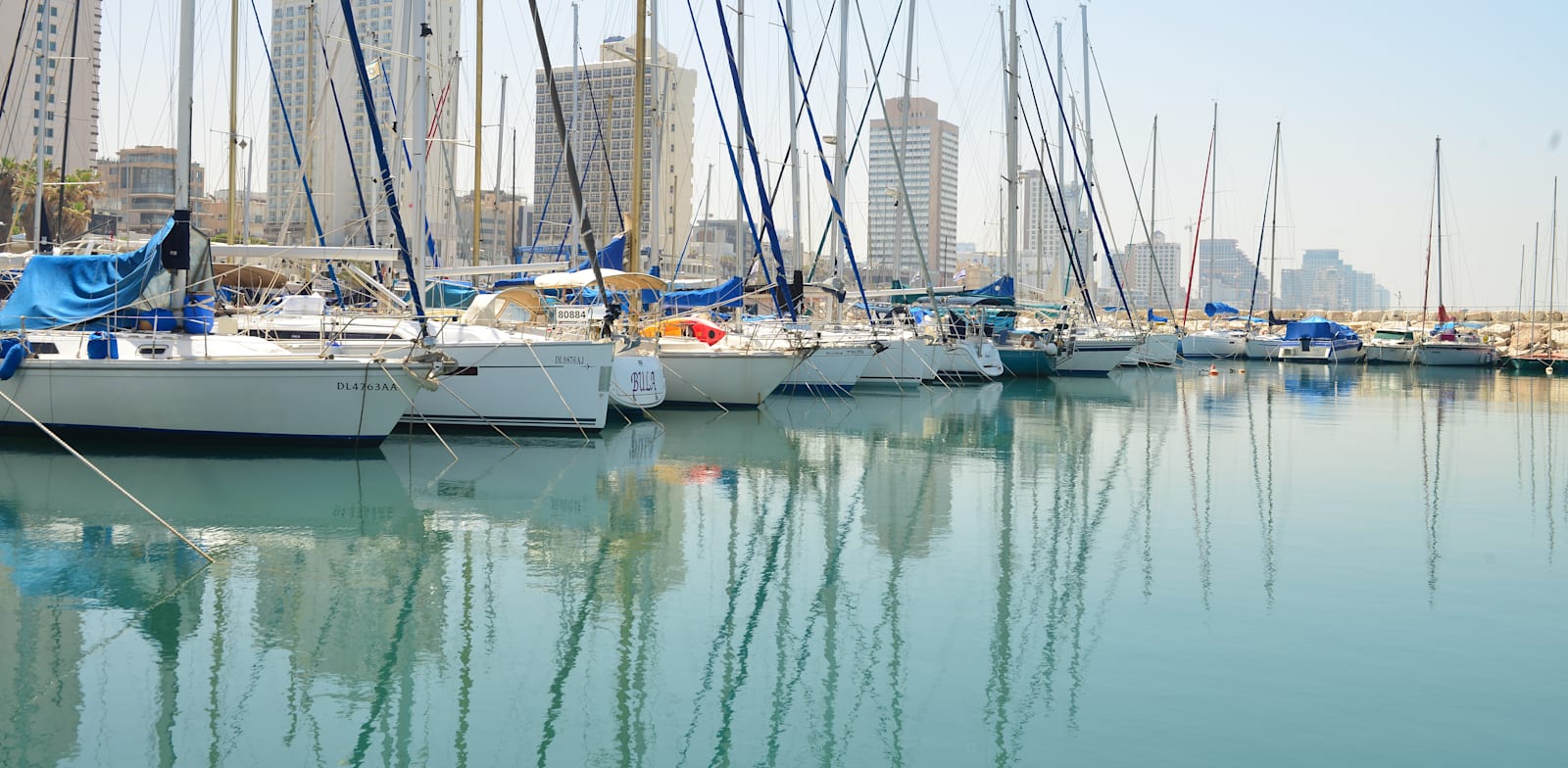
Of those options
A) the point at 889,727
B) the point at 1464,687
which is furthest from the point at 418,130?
the point at 1464,687

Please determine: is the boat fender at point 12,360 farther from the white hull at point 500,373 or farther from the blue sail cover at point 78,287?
the white hull at point 500,373

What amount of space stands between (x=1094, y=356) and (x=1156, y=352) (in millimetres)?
10413

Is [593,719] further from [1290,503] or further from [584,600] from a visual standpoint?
[1290,503]

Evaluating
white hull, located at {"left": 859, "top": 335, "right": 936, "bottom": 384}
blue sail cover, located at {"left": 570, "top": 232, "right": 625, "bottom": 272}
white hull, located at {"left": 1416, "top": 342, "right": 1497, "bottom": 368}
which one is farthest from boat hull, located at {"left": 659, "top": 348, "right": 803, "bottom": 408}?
white hull, located at {"left": 1416, "top": 342, "right": 1497, "bottom": 368}

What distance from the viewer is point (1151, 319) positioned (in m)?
60.5

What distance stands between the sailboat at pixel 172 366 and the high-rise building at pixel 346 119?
2152 mm

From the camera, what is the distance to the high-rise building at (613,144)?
109 feet

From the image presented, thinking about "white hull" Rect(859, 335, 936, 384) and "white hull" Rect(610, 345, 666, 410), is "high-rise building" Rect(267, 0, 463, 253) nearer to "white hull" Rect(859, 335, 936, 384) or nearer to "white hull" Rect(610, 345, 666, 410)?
"white hull" Rect(610, 345, 666, 410)

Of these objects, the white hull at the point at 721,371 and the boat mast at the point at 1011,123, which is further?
the boat mast at the point at 1011,123

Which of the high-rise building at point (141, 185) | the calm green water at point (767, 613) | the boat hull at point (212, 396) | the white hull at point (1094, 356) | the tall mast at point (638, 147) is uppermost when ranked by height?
the high-rise building at point (141, 185)

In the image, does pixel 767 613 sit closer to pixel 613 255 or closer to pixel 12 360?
pixel 12 360

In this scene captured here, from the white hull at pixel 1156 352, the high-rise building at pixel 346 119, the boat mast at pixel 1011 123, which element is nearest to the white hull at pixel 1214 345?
the white hull at pixel 1156 352

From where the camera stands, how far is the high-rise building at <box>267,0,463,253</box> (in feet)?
75.0

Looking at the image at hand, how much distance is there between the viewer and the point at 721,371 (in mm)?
25297
